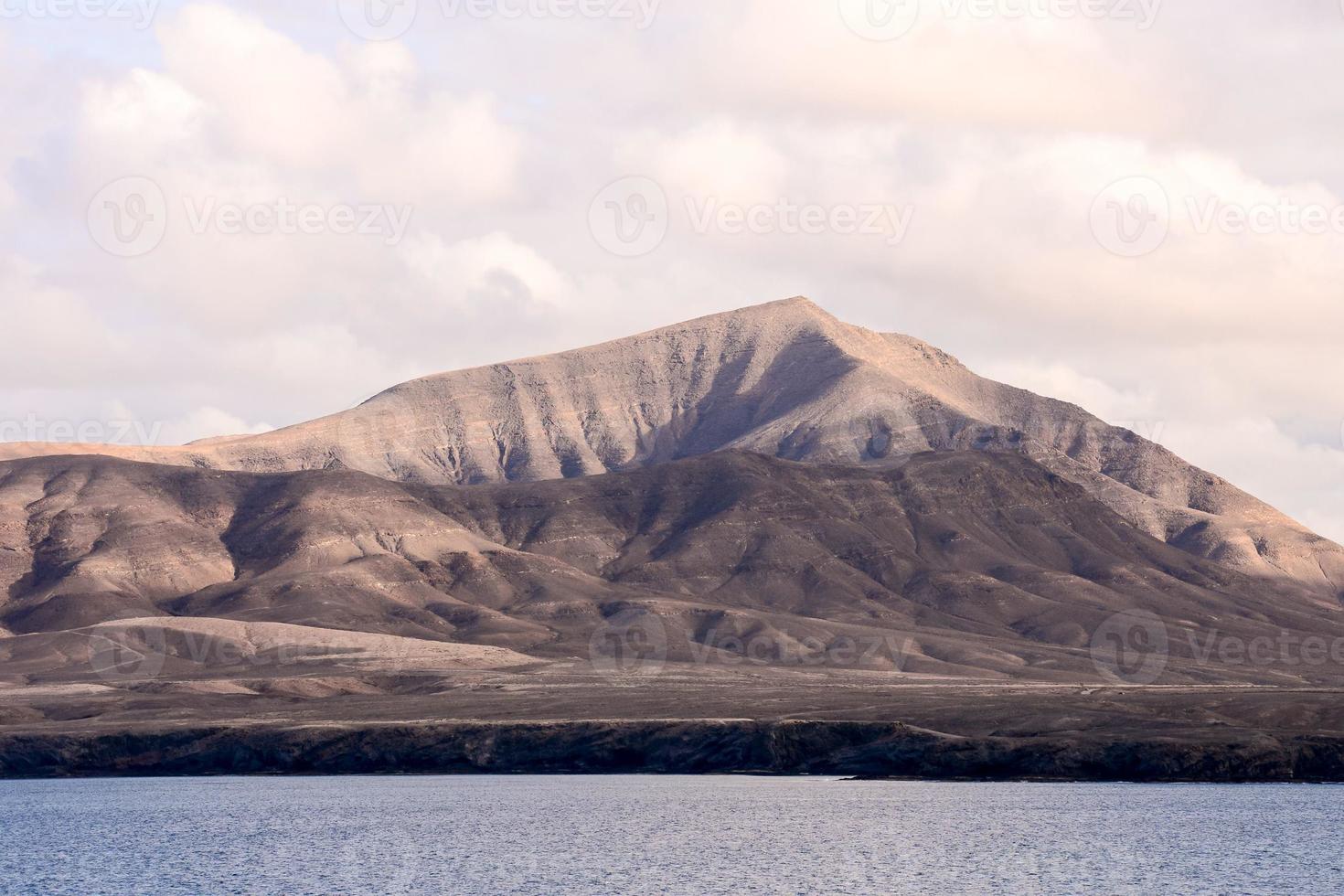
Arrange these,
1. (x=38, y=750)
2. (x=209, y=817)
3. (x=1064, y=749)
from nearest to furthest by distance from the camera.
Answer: (x=209, y=817), (x=1064, y=749), (x=38, y=750)

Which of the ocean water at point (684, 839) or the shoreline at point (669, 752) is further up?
the shoreline at point (669, 752)

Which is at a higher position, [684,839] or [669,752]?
[669,752]

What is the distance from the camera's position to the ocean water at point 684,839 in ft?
306

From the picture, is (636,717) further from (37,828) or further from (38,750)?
(37,828)

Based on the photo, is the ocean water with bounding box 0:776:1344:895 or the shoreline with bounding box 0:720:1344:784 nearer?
the ocean water with bounding box 0:776:1344:895

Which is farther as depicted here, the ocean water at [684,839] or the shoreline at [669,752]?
the shoreline at [669,752]

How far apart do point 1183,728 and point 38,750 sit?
384ft

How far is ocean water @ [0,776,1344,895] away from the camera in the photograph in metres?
93.2

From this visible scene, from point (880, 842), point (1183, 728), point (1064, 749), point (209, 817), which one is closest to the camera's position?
point (880, 842)

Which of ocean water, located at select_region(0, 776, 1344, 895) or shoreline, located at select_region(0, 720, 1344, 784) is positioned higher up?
shoreline, located at select_region(0, 720, 1344, 784)

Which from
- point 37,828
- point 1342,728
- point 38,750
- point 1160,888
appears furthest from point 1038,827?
point 38,750

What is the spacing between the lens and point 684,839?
368ft

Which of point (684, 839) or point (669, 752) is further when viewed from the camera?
point (669, 752)

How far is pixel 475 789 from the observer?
157750 millimetres
